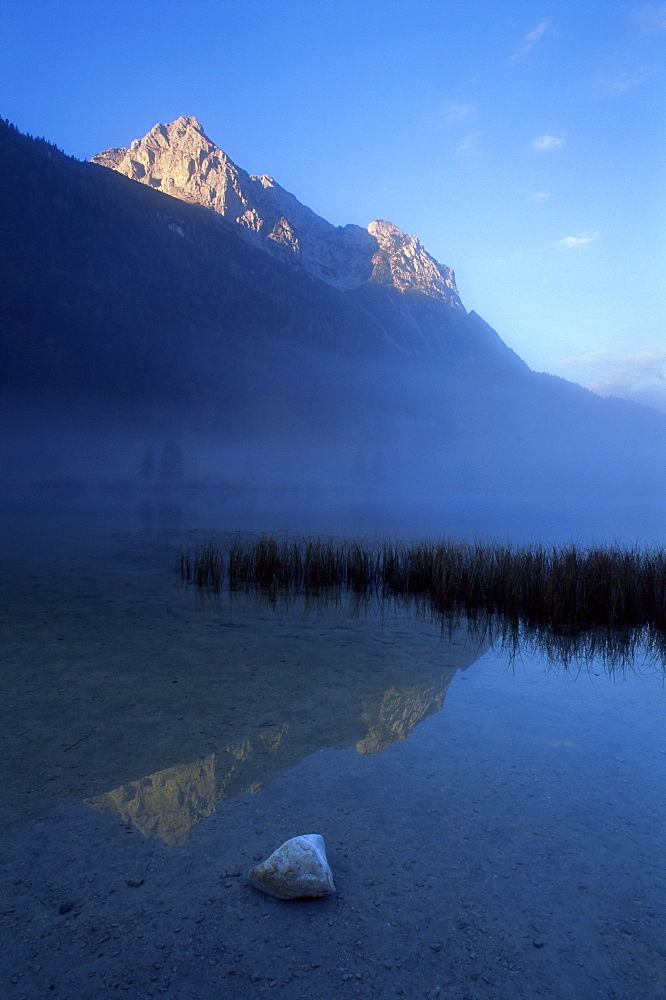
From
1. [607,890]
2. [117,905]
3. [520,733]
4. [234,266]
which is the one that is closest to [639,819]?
[607,890]

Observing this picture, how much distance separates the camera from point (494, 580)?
6848 millimetres

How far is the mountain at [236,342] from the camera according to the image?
291ft

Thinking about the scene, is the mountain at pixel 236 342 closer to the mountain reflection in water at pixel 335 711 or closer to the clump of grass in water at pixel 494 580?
the clump of grass in water at pixel 494 580

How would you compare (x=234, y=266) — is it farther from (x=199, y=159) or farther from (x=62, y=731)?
(x=62, y=731)

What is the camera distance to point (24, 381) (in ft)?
278

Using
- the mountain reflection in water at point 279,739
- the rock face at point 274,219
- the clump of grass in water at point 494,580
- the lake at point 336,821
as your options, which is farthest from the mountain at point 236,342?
the mountain reflection in water at point 279,739

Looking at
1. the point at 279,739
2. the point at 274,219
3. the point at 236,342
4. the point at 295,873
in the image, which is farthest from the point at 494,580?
the point at 274,219

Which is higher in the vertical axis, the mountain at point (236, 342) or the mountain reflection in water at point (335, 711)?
the mountain at point (236, 342)

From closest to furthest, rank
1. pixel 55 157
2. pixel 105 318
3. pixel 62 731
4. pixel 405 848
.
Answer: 1. pixel 405 848
2. pixel 62 731
3. pixel 105 318
4. pixel 55 157

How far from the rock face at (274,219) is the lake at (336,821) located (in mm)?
144004

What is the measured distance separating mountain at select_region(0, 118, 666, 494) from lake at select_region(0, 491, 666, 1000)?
8476 cm

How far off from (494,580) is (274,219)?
157467 millimetres

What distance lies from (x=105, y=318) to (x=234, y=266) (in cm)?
3453

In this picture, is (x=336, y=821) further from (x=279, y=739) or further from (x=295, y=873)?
(x=279, y=739)
